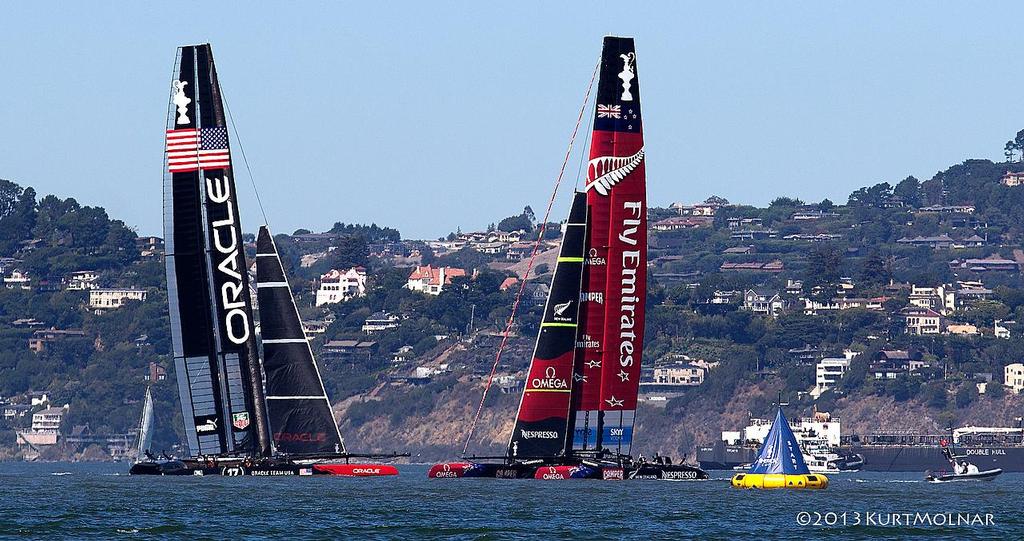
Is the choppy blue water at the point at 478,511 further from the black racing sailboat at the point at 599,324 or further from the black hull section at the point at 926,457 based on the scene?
the black hull section at the point at 926,457

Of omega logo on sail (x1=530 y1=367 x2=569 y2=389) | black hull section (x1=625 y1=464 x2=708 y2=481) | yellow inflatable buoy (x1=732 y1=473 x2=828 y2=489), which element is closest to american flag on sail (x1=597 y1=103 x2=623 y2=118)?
omega logo on sail (x1=530 y1=367 x2=569 y2=389)

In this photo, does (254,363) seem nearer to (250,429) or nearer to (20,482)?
(250,429)

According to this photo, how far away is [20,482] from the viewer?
3698 inches

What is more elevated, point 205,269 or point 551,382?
point 205,269

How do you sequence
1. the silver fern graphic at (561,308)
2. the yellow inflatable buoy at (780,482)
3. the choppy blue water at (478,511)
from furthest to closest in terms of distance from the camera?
1. the yellow inflatable buoy at (780,482)
2. the silver fern graphic at (561,308)
3. the choppy blue water at (478,511)

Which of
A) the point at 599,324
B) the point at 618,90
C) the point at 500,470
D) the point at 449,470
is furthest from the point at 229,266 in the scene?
the point at 618,90

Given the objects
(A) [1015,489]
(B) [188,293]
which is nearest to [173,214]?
(B) [188,293]

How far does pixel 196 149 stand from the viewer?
256ft

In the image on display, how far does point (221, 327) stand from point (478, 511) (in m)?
18.7

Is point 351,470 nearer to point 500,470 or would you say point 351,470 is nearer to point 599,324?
point 500,470

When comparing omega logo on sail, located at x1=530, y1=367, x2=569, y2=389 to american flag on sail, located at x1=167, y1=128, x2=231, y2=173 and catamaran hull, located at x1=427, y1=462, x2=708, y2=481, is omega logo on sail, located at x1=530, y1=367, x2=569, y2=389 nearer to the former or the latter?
catamaran hull, located at x1=427, y1=462, x2=708, y2=481

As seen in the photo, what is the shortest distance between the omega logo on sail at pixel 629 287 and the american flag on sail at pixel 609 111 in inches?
121

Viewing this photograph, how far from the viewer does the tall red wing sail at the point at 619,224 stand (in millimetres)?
79562

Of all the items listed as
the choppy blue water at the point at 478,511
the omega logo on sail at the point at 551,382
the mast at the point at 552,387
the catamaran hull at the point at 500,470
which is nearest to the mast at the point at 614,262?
the mast at the point at 552,387
